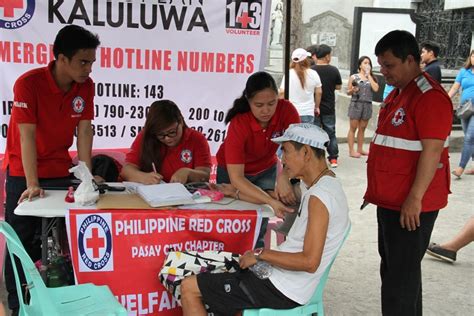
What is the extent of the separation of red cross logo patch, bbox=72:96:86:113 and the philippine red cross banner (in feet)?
2.12

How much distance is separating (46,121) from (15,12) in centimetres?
139

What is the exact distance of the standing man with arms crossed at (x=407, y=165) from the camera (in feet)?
6.74

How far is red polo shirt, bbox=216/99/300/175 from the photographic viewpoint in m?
2.44

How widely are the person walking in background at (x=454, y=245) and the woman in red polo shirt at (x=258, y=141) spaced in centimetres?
157

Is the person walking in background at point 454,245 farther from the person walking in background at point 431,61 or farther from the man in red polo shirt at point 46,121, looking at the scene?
the person walking in background at point 431,61

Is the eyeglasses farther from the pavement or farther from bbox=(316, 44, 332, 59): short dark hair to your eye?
bbox=(316, 44, 332, 59): short dark hair

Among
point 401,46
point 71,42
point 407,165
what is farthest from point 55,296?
point 401,46

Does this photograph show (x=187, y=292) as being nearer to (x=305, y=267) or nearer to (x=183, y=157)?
(x=305, y=267)

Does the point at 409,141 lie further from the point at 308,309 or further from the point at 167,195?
the point at 167,195

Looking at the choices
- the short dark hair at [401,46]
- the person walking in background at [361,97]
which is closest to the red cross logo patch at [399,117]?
the short dark hair at [401,46]

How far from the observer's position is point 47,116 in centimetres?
244

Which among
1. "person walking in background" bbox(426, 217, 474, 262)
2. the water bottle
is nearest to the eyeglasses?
the water bottle

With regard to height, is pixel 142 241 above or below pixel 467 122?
below

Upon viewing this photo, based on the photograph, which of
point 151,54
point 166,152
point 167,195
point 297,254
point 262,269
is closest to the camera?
point 297,254
